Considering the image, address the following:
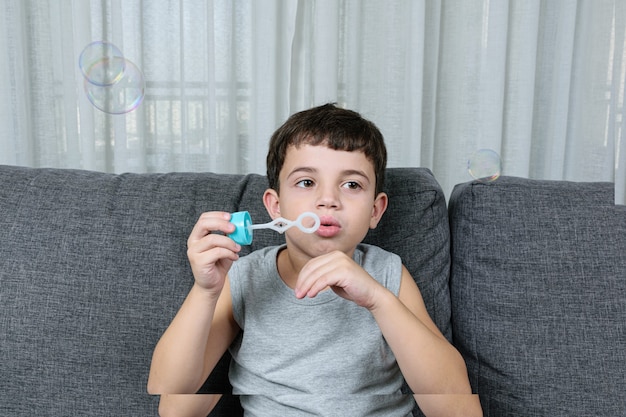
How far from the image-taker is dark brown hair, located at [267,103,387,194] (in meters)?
1.02

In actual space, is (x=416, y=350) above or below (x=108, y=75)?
below

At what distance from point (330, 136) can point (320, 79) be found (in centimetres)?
118

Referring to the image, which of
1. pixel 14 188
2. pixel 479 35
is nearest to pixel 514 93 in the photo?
pixel 479 35

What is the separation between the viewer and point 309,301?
105 cm

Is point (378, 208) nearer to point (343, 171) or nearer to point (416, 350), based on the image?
point (343, 171)

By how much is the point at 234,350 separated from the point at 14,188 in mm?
551

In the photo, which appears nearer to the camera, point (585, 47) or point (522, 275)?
point (522, 275)

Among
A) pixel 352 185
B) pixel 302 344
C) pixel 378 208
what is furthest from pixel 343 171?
pixel 302 344

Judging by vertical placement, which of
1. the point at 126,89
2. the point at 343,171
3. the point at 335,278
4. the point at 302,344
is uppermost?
the point at 126,89

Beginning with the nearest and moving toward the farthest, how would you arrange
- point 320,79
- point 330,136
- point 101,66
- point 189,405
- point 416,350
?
point 189,405 < point 416,350 < point 330,136 < point 101,66 < point 320,79

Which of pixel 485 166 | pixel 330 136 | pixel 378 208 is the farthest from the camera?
pixel 485 166

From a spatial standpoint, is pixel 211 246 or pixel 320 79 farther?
pixel 320 79

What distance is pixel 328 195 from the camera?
96 cm

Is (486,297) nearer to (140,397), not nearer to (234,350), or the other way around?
(234,350)
